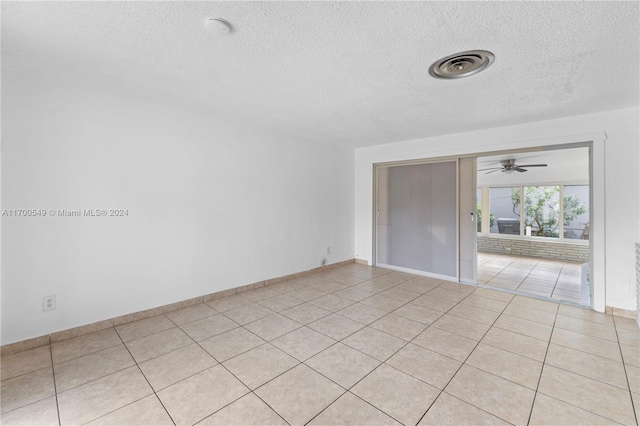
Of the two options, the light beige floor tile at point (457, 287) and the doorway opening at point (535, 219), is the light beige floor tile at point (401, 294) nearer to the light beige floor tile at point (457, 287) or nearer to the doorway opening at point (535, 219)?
the light beige floor tile at point (457, 287)

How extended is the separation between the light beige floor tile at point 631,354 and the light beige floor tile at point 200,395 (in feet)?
9.76

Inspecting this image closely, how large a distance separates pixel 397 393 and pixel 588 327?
2438mm

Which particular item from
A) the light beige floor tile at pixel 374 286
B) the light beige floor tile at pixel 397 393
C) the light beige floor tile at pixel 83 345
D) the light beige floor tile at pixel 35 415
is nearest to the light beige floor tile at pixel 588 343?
the light beige floor tile at pixel 397 393

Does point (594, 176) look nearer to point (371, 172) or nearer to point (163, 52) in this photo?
point (371, 172)

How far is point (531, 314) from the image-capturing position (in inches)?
125

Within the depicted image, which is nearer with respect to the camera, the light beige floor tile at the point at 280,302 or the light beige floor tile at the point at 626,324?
the light beige floor tile at the point at 626,324

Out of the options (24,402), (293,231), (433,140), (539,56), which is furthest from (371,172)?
(24,402)

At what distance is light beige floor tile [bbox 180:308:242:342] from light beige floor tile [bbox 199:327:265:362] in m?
0.08

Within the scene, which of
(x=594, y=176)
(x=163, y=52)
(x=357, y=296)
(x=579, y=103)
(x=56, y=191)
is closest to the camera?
(x=163, y=52)

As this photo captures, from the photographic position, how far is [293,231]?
14.9 ft

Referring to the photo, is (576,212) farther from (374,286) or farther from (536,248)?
(374,286)

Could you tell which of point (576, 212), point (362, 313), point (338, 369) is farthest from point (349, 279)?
point (576, 212)

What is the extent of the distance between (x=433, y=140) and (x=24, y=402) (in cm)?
523

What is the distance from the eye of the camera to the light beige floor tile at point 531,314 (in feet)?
9.89
